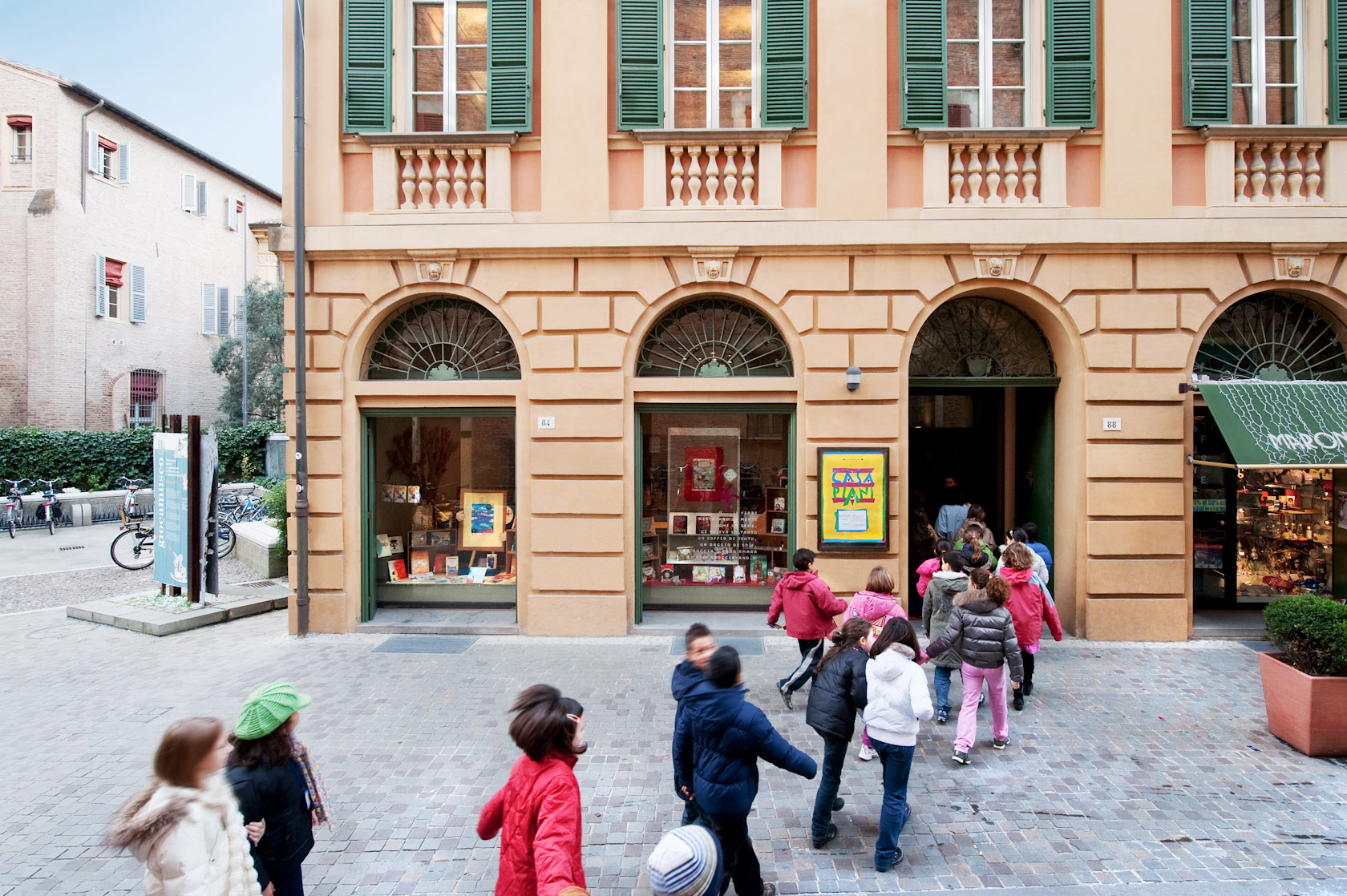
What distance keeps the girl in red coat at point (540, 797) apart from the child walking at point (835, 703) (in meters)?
1.97

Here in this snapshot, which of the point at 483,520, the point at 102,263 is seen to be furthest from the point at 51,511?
the point at 483,520

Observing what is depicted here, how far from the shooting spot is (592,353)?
30.8 ft

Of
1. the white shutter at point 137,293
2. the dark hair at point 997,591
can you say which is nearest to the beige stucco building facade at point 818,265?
the dark hair at point 997,591

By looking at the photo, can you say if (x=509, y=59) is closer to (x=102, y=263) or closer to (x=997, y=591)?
(x=997, y=591)

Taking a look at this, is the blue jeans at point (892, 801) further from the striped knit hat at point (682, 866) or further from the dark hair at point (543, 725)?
the striped knit hat at point (682, 866)

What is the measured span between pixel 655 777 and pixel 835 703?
186cm

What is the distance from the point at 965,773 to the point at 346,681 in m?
6.10

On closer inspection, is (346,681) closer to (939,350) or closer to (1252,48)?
(939,350)

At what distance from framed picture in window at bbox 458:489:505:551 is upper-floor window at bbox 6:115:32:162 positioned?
26.1 metres

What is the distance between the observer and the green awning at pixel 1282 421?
8297mm

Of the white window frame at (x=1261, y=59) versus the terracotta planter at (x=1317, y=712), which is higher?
the white window frame at (x=1261, y=59)

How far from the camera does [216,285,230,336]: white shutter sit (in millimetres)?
31892

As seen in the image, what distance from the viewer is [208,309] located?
31.4 metres

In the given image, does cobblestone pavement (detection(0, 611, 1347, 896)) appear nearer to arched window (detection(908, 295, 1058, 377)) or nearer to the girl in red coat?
the girl in red coat
